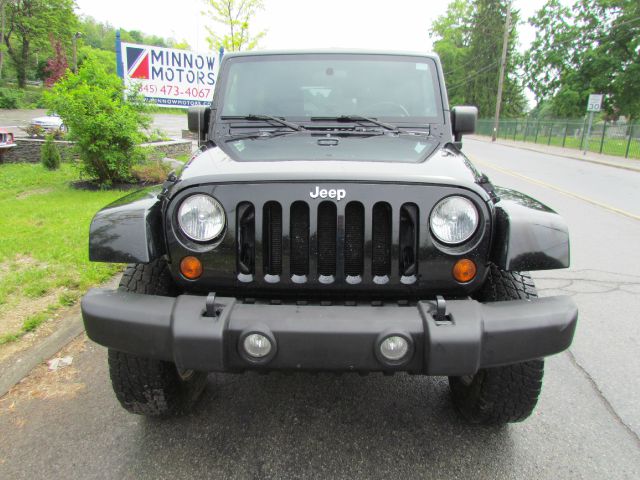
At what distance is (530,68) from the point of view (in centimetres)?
4297

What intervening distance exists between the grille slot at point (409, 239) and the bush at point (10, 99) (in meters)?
42.5

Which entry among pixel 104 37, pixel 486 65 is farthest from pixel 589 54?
pixel 104 37

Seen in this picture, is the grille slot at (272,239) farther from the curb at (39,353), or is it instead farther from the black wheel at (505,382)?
the curb at (39,353)

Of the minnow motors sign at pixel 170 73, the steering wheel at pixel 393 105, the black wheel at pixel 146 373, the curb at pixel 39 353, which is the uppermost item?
the minnow motors sign at pixel 170 73

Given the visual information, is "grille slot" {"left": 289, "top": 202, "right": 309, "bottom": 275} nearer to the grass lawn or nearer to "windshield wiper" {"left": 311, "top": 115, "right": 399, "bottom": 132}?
"windshield wiper" {"left": 311, "top": 115, "right": 399, "bottom": 132}

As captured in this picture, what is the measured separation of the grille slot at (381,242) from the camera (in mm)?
1921

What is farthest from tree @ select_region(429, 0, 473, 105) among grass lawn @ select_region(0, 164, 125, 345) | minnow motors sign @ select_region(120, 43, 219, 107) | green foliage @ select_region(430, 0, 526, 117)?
grass lawn @ select_region(0, 164, 125, 345)

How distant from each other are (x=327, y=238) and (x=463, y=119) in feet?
5.34

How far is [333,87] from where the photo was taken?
3137mm

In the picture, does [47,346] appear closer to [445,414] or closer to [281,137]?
[281,137]

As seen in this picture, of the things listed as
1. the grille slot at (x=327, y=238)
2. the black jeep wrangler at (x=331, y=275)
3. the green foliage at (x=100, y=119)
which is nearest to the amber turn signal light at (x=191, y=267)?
the black jeep wrangler at (x=331, y=275)

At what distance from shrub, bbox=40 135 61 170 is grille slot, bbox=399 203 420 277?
32.4ft

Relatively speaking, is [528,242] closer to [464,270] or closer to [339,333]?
[464,270]

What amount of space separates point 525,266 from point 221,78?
91.4 inches
